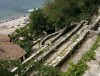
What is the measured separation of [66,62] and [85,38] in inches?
193

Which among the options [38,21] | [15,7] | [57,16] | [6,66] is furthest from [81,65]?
[15,7]

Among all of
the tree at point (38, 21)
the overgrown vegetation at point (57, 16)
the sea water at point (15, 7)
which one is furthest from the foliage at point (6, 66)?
the sea water at point (15, 7)

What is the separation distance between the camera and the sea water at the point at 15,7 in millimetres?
102750

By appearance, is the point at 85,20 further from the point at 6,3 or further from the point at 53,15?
the point at 6,3

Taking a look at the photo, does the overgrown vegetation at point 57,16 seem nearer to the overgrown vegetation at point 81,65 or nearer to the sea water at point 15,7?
the overgrown vegetation at point 81,65

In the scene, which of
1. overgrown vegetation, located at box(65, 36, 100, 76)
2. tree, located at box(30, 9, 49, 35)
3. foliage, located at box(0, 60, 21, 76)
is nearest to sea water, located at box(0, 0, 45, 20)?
tree, located at box(30, 9, 49, 35)

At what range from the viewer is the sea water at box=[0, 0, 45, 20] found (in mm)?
102750

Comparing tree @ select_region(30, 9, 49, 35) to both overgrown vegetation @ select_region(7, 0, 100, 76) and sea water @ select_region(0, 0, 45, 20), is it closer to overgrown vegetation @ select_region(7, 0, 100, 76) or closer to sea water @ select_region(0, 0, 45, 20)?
overgrown vegetation @ select_region(7, 0, 100, 76)

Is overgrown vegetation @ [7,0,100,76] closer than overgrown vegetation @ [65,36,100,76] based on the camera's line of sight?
No

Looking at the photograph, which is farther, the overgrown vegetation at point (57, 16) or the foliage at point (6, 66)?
the overgrown vegetation at point (57, 16)

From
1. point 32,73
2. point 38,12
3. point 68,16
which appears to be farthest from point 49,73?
point 38,12

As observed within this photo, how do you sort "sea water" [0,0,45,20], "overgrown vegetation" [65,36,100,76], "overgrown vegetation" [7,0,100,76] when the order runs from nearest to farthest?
"overgrown vegetation" [65,36,100,76] → "overgrown vegetation" [7,0,100,76] → "sea water" [0,0,45,20]

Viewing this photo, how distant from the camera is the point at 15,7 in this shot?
11081 cm

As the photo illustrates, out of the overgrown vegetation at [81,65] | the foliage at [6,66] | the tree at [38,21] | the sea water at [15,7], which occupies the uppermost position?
the foliage at [6,66]
